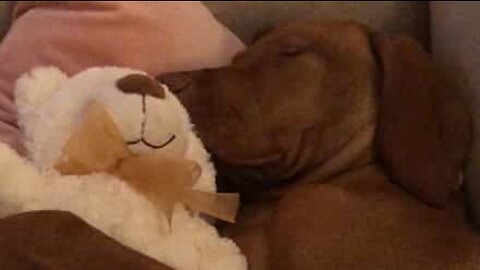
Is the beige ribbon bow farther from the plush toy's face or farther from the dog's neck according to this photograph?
the dog's neck

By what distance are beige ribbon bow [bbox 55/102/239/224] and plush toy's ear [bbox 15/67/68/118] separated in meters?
0.08

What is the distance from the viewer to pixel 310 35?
1287 millimetres

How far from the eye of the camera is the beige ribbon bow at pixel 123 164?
1.07 m

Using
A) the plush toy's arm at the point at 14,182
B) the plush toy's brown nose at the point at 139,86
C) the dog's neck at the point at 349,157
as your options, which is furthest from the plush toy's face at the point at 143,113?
the dog's neck at the point at 349,157

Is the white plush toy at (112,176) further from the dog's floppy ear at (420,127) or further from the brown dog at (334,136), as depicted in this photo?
the dog's floppy ear at (420,127)

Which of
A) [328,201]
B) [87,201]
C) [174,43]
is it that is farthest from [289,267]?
[174,43]

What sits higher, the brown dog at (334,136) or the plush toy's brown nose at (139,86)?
the plush toy's brown nose at (139,86)

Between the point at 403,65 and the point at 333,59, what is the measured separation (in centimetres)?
9

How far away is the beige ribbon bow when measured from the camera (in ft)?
3.51

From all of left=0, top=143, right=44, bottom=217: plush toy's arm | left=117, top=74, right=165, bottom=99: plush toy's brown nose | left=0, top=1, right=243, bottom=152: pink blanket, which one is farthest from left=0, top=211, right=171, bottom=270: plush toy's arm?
left=0, top=1, right=243, bottom=152: pink blanket

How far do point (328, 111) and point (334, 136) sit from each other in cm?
3

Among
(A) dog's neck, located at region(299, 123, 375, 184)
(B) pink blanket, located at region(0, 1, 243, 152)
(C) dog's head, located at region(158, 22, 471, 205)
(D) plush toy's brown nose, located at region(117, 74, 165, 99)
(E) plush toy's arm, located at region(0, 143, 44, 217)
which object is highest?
(D) plush toy's brown nose, located at region(117, 74, 165, 99)

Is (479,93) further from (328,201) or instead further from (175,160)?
(175,160)

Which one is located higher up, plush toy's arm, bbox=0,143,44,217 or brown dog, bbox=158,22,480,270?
plush toy's arm, bbox=0,143,44,217
